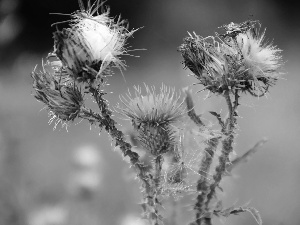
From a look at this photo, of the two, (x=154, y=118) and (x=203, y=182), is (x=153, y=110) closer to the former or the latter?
(x=154, y=118)

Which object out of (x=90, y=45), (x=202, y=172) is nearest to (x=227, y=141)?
(x=202, y=172)

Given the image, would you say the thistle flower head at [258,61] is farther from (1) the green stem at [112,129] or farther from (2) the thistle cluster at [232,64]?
(1) the green stem at [112,129]

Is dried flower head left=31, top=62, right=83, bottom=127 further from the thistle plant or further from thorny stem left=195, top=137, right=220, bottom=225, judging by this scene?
thorny stem left=195, top=137, right=220, bottom=225

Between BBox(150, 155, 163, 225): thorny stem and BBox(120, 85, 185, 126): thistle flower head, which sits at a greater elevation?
BBox(120, 85, 185, 126): thistle flower head

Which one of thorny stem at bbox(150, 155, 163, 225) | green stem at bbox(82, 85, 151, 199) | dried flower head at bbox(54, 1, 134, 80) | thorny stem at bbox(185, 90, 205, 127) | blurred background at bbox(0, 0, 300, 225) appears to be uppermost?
blurred background at bbox(0, 0, 300, 225)

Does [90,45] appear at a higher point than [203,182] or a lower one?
higher

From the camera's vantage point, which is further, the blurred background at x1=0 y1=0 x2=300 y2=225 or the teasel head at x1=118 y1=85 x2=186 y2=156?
the blurred background at x1=0 y1=0 x2=300 y2=225

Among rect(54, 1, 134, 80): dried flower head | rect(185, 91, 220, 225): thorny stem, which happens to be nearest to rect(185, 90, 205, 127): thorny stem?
rect(185, 91, 220, 225): thorny stem
